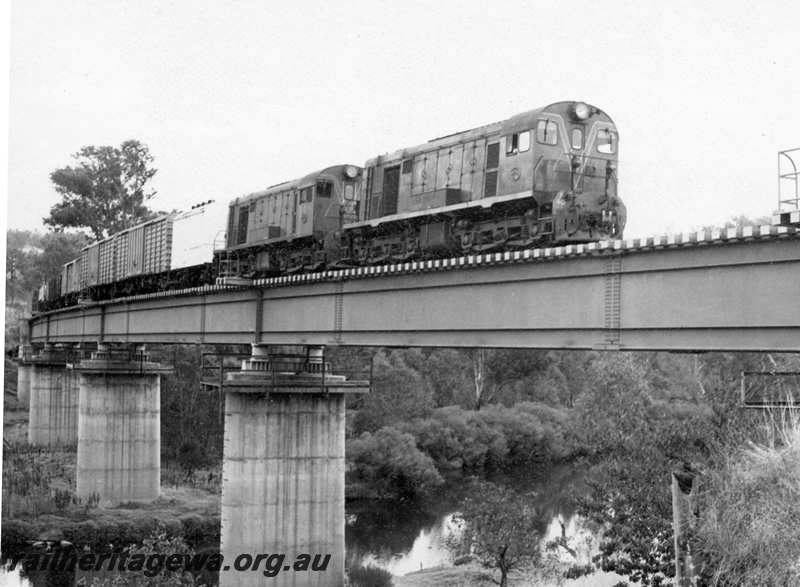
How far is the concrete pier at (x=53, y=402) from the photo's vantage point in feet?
178

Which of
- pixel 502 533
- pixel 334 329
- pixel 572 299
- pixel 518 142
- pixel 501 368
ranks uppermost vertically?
pixel 518 142

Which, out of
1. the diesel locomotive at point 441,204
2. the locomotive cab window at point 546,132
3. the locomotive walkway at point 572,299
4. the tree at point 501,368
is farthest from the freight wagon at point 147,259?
the tree at point 501,368

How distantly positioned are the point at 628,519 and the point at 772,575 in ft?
16.9

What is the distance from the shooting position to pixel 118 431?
3812cm

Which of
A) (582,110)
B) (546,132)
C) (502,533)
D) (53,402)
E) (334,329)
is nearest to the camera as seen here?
(546,132)

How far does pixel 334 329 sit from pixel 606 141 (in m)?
7.64

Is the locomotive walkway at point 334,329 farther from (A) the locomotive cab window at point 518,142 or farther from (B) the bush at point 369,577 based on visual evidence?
(B) the bush at point 369,577

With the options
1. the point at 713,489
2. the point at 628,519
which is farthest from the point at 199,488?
the point at 713,489

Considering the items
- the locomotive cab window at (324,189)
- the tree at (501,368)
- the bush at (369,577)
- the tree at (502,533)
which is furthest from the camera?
the tree at (501,368)

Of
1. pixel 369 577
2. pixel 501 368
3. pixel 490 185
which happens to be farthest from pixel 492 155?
pixel 501 368

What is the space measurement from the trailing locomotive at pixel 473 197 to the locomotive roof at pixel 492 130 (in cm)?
3

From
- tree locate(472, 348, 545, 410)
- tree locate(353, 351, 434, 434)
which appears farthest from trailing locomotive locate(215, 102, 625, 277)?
tree locate(472, 348, 545, 410)

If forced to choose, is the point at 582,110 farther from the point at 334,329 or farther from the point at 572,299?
the point at 334,329

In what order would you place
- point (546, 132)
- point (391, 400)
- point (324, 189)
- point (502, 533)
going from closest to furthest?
point (546, 132)
point (502, 533)
point (324, 189)
point (391, 400)
